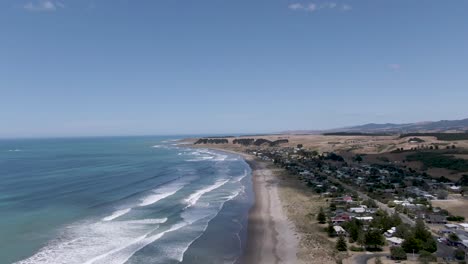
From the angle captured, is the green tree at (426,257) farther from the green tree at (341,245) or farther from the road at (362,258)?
the green tree at (341,245)

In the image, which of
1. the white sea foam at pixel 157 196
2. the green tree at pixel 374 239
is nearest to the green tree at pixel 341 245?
the green tree at pixel 374 239

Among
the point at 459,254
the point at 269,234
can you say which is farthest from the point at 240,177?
the point at 459,254

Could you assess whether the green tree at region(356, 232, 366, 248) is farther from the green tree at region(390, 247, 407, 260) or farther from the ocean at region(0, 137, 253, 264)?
the ocean at region(0, 137, 253, 264)

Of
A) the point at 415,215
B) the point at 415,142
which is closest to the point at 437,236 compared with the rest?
the point at 415,215

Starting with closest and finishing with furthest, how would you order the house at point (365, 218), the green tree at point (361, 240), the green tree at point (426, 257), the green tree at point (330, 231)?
the green tree at point (426, 257)
the green tree at point (361, 240)
the green tree at point (330, 231)
the house at point (365, 218)

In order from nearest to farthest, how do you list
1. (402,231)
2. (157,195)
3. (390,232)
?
1. (402,231)
2. (390,232)
3. (157,195)

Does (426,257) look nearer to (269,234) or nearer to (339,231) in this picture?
(339,231)

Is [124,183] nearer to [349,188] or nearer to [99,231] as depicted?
[99,231]
